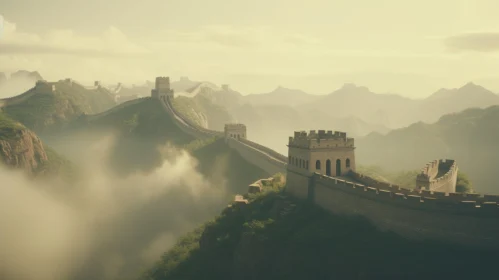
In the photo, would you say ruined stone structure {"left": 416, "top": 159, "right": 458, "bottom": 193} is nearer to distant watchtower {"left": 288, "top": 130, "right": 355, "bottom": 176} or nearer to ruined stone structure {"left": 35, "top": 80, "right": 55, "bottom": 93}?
distant watchtower {"left": 288, "top": 130, "right": 355, "bottom": 176}

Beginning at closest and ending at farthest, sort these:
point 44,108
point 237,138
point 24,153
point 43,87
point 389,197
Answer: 1. point 389,197
2. point 24,153
3. point 237,138
4. point 44,108
5. point 43,87

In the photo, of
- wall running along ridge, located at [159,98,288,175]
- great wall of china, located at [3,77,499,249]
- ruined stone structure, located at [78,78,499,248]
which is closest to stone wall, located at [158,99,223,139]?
wall running along ridge, located at [159,98,288,175]

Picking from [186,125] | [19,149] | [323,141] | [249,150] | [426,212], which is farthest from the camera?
[186,125]

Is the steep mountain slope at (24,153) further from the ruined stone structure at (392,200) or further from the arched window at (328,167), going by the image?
the arched window at (328,167)

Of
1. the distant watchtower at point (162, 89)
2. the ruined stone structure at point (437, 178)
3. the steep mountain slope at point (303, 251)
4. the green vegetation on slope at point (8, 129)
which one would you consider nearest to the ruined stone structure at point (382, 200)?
the ruined stone structure at point (437, 178)

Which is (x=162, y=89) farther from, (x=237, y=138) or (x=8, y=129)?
(x=8, y=129)

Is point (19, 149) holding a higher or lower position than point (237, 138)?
lower

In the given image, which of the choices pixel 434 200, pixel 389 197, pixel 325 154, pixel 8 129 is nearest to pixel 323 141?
pixel 325 154
